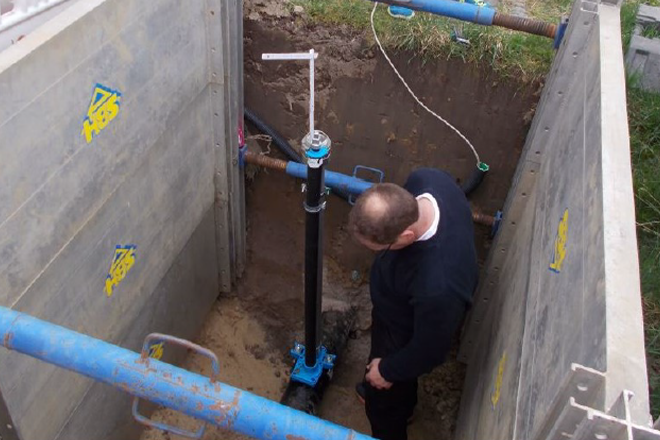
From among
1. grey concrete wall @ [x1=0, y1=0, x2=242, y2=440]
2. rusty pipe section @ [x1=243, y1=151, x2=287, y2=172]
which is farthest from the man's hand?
rusty pipe section @ [x1=243, y1=151, x2=287, y2=172]

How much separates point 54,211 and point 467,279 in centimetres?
149

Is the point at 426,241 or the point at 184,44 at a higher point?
the point at 184,44

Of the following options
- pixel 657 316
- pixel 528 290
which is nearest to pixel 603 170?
pixel 528 290

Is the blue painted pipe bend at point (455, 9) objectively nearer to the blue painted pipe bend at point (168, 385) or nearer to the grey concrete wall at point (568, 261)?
the grey concrete wall at point (568, 261)

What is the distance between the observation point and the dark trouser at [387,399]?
2703 mm

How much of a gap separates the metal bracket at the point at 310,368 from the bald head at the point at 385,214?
1.50 m

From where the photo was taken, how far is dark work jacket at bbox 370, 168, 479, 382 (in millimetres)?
2135

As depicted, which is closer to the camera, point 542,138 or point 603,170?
point 603,170

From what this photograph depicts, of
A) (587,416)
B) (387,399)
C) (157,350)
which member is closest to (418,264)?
(387,399)

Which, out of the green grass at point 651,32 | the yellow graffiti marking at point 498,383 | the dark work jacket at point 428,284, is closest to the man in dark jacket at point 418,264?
the dark work jacket at point 428,284

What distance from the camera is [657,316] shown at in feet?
8.30

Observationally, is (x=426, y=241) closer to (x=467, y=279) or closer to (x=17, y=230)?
(x=467, y=279)

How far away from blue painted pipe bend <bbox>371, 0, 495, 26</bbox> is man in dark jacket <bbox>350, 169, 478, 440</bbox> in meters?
0.80

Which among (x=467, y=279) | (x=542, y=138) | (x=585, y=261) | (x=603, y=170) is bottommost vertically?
(x=467, y=279)
